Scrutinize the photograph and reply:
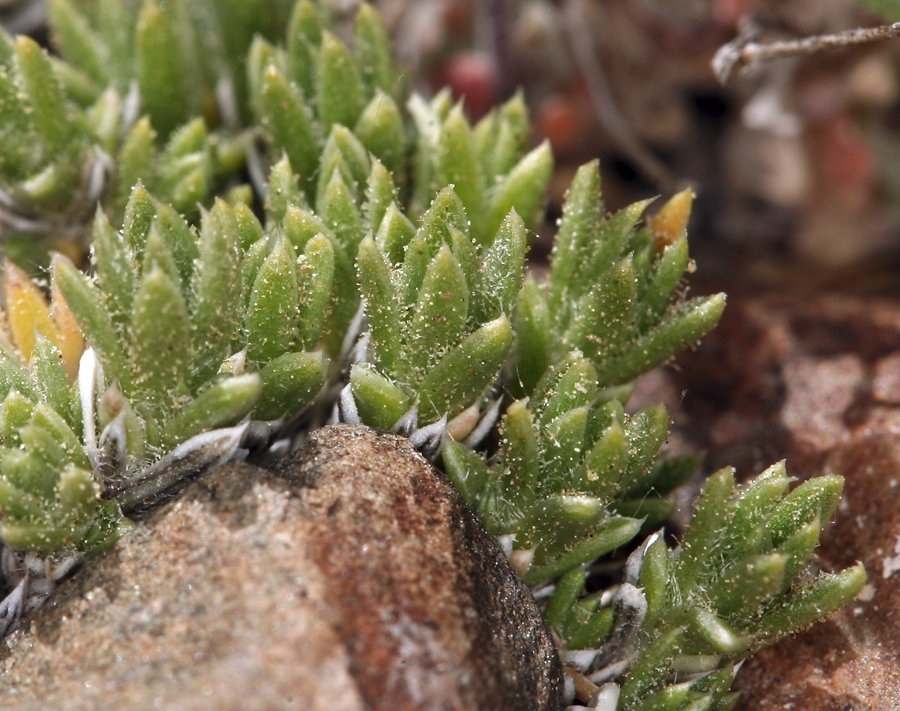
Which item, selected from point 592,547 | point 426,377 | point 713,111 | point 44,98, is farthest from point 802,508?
point 713,111

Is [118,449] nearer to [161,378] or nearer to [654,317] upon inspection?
[161,378]

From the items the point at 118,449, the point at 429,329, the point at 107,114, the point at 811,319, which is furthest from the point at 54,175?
the point at 811,319

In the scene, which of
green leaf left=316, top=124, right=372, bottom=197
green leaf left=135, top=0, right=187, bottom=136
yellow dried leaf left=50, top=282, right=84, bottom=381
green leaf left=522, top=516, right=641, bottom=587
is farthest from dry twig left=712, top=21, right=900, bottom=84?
yellow dried leaf left=50, top=282, right=84, bottom=381

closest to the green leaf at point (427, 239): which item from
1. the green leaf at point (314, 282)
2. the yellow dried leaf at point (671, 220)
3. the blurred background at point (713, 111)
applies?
the green leaf at point (314, 282)

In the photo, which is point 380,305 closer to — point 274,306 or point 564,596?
point 274,306

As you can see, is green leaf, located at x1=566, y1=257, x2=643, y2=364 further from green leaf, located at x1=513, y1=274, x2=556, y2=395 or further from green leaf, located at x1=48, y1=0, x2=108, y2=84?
green leaf, located at x1=48, y1=0, x2=108, y2=84

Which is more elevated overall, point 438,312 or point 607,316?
point 438,312
